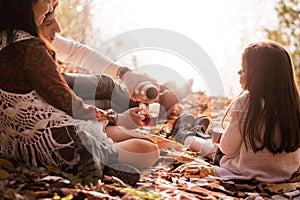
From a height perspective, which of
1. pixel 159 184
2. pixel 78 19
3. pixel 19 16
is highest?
pixel 78 19

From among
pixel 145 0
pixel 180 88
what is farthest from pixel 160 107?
pixel 145 0

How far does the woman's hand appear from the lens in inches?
86.7

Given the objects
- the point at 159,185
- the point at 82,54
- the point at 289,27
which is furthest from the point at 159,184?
the point at 289,27

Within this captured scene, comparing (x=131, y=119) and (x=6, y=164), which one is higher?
(x=131, y=119)

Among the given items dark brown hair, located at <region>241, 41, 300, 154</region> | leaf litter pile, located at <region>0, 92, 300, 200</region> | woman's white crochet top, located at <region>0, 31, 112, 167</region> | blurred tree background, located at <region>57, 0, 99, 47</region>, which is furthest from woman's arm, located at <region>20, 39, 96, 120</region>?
blurred tree background, located at <region>57, 0, 99, 47</region>

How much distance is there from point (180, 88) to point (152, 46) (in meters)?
0.34

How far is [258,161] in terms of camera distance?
1.88 meters

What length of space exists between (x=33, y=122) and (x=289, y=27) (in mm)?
2630

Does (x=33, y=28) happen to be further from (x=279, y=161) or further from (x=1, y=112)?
(x=279, y=161)

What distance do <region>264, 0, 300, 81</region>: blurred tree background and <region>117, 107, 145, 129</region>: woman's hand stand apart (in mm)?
1927

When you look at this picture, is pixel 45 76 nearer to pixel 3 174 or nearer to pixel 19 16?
pixel 19 16

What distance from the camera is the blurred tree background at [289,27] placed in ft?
12.0

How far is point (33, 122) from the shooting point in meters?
1.63

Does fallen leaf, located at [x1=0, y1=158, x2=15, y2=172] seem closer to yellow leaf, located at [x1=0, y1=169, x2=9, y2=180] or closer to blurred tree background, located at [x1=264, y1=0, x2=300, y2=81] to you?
yellow leaf, located at [x1=0, y1=169, x2=9, y2=180]
